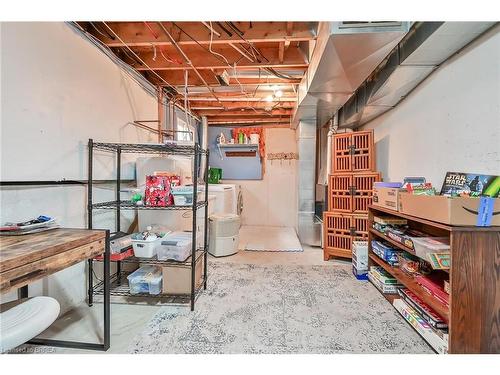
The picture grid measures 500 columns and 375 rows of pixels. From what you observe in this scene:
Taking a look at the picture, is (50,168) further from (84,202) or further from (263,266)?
(263,266)

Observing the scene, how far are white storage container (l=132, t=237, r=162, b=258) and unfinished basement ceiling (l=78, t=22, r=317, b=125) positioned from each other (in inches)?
71.8

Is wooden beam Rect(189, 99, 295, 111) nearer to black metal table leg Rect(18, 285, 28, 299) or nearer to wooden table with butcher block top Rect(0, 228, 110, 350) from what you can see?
wooden table with butcher block top Rect(0, 228, 110, 350)

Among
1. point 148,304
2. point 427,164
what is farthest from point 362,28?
point 148,304

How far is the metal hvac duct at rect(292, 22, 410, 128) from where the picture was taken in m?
1.61

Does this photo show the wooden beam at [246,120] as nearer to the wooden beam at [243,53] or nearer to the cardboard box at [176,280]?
the wooden beam at [243,53]

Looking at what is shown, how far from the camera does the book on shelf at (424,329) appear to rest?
1.42 m

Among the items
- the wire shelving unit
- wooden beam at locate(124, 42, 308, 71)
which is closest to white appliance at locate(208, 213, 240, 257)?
the wire shelving unit

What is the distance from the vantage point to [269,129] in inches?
209

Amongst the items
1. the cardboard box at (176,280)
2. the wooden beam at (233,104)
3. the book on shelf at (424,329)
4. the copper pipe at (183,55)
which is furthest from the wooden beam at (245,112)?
the book on shelf at (424,329)

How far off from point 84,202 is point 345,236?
297 centimetres

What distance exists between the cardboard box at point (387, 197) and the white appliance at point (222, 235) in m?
1.89

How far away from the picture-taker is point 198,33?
2.15 meters

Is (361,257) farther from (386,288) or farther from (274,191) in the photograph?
(274,191)

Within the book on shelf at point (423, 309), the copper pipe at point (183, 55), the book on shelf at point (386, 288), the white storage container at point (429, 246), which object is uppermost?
the copper pipe at point (183, 55)
